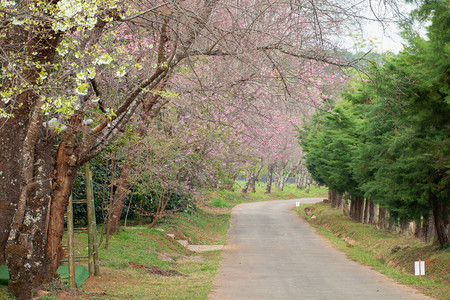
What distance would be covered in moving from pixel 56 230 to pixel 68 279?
1.11 metres

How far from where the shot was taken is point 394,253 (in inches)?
743

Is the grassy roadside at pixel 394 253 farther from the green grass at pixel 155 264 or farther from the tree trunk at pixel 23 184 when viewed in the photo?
the tree trunk at pixel 23 184

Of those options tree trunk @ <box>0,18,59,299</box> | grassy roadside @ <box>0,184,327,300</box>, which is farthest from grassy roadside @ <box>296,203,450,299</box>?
tree trunk @ <box>0,18,59,299</box>

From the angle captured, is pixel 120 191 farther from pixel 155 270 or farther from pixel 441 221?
pixel 441 221

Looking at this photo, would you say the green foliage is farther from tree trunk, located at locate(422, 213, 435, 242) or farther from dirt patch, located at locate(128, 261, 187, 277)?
dirt patch, located at locate(128, 261, 187, 277)

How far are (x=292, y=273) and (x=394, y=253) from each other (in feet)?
18.2

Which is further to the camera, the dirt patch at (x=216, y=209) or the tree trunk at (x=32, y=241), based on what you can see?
the dirt patch at (x=216, y=209)

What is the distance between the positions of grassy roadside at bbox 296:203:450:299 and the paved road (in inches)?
19.6

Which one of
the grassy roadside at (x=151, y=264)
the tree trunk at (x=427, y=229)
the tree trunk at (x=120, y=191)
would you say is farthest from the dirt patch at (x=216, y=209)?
the tree trunk at (x=120, y=191)

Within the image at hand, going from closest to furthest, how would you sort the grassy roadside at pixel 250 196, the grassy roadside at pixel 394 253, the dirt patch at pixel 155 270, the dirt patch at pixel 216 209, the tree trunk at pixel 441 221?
the grassy roadside at pixel 394 253 → the dirt patch at pixel 155 270 → the tree trunk at pixel 441 221 → the dirt patch at pixel 216 209 → the grassy roadside at pixel 250 196

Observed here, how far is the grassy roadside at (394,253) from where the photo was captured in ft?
44.9

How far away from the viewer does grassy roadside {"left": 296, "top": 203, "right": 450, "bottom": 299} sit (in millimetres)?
13695

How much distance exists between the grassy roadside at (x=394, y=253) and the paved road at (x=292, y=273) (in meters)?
0.50

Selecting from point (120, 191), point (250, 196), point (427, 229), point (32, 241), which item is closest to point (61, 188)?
point (32, 241)
